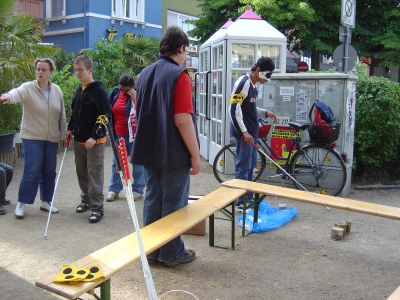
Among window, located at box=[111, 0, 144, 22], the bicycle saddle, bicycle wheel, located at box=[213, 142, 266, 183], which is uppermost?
window, located at box=[111, 0, 144, 22]

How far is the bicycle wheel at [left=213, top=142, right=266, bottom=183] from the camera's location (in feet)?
22.9

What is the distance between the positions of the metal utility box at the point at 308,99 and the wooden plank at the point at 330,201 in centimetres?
219

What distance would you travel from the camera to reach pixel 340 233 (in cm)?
484

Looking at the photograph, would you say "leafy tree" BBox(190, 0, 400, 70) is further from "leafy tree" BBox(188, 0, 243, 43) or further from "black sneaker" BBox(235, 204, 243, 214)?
"black sneaker" BBox(235, 204, 243, 214)

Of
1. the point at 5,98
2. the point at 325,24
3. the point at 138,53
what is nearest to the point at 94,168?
the point at 5,98

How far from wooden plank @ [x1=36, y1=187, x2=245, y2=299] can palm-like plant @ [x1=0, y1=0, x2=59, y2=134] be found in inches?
200

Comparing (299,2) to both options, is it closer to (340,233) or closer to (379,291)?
(340,233)

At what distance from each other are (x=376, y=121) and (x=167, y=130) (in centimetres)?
454

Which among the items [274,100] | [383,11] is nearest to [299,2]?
[383,11]

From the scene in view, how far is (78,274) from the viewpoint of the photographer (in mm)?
2508

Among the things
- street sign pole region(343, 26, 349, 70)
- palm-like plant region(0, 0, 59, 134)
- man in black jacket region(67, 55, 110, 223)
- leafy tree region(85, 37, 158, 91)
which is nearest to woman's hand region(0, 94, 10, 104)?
man in black jacket region(67, 55, 110, 223)

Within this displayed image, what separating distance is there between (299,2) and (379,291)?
55.0 ft

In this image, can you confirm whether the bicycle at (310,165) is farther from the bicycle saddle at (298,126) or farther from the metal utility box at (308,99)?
the metal utility box at (308,99)

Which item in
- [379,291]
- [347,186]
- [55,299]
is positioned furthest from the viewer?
[347,186]
